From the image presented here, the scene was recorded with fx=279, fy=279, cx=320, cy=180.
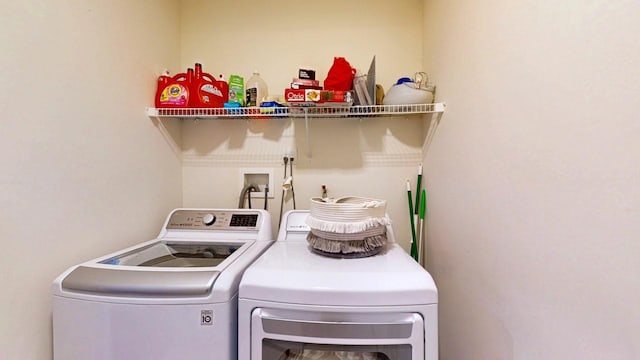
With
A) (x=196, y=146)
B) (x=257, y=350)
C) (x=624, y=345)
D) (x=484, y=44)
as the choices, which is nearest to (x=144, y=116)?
(x=196, y=146)

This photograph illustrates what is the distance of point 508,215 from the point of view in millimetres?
887

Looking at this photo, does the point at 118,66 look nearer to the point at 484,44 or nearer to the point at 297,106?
the point at 297,106

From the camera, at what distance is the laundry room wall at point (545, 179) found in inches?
21.2

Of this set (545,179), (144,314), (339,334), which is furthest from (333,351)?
(545,179)

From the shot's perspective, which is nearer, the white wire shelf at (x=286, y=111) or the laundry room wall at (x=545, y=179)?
the laundry room wall at (x=545, y=179)

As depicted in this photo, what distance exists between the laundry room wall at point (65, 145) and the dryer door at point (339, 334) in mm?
760

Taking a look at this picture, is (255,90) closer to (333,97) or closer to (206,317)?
(333,97)

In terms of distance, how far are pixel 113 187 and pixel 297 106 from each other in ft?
3.10

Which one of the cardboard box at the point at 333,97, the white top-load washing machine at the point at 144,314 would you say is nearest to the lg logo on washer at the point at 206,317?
the white top-load washing machine at the point at 144,314

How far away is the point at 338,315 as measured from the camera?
87 cm

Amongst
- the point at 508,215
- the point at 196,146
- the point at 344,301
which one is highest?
the point at 196,146

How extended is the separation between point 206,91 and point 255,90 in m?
0.27

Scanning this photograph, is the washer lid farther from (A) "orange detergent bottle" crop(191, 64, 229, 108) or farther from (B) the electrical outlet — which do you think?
(A) "orange detergent bottle" crop(191, 64, 229, 108)

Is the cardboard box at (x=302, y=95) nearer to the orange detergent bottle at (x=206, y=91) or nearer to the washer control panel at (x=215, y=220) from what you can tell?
the orange detergent bottle at (x=206, y=91)
